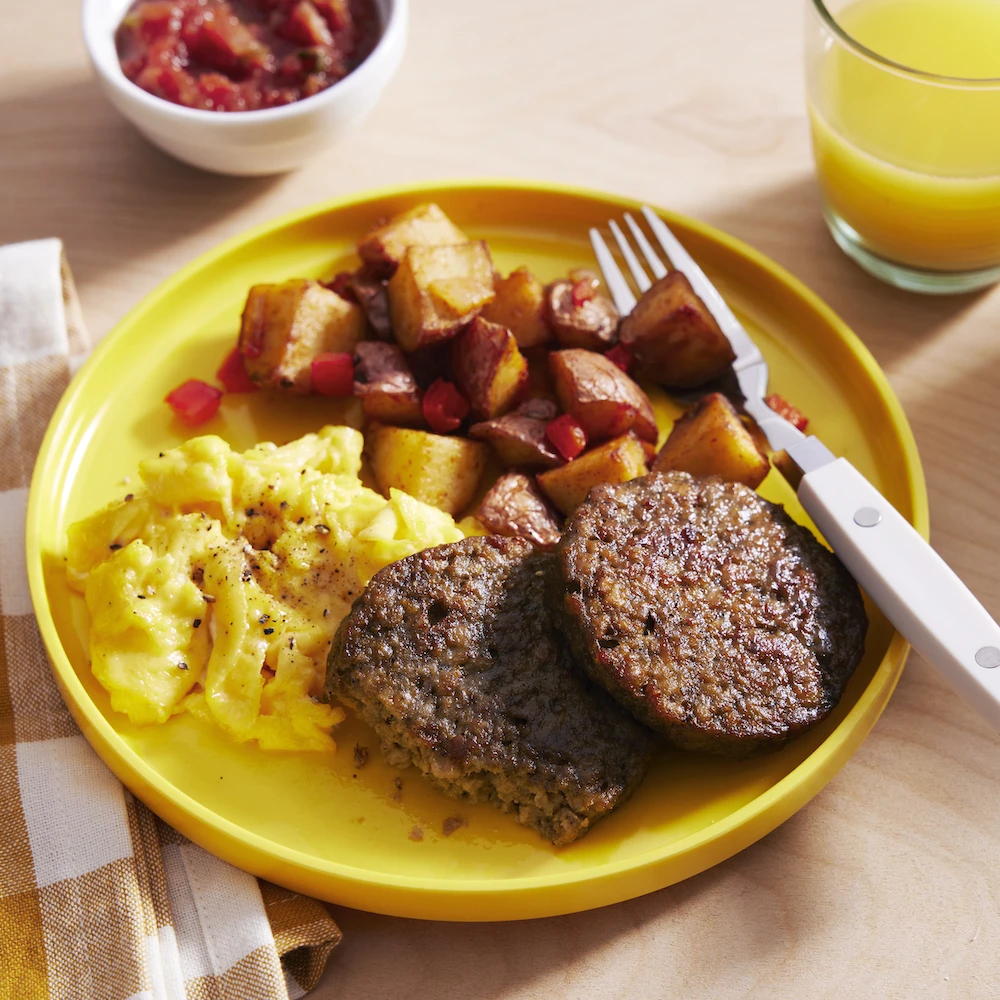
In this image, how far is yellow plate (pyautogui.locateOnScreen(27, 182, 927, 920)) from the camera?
2523mm

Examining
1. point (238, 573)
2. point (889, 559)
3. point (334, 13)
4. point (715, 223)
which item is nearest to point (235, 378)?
point (238, 573)

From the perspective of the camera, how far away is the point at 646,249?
364cm

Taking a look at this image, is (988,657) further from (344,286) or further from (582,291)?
(344,286)

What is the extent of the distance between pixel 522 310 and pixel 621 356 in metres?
0.34

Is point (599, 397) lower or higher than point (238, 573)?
higher

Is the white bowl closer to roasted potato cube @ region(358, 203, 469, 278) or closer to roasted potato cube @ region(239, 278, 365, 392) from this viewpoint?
roasted potato cube @ region(358, 203, 469, 278)

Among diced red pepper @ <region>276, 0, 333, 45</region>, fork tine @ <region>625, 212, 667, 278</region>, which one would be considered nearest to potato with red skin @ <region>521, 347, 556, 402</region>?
fork tine @ <region>625, 212, 667, 278</region>

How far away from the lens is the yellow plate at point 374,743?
2.52 metres

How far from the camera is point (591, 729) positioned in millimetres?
2551

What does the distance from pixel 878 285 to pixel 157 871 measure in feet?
9.78

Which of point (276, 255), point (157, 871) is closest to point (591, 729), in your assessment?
point (157, 871)

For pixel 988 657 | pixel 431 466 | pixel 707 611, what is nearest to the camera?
pixel 988 657

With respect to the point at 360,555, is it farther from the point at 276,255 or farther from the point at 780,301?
the point at 780,301

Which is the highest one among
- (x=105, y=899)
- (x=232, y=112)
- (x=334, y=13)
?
(x=334, y=13)
